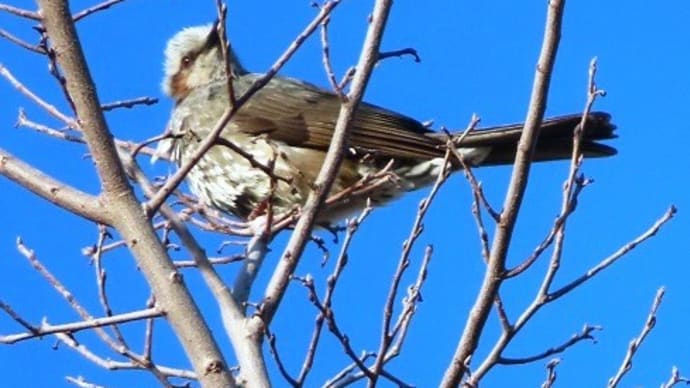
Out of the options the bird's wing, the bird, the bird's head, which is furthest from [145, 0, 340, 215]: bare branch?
the bird's head

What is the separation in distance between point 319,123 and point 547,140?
5.11 feet

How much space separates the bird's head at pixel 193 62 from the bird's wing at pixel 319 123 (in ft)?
2.76

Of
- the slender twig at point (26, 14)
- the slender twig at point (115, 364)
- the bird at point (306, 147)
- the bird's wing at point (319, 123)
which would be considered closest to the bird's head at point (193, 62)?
the bird at point (306, 147)

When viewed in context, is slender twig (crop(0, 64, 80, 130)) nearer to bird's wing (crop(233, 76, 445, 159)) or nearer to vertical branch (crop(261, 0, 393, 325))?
vertical branch (crop(261, 0, 393, 325))

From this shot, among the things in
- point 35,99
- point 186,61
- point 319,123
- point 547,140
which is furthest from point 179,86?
point 35,99

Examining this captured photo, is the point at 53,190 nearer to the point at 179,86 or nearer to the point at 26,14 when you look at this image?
the point at 26,14

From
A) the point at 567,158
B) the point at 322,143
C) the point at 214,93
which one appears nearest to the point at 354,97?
the point at 567,158

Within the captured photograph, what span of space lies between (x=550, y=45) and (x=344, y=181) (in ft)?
11.1

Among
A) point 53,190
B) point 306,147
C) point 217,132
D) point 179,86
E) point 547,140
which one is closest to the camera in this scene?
point 217,132

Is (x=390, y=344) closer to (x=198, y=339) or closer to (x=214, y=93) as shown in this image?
(x=198, y=339)

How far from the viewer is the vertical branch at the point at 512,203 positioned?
355cm

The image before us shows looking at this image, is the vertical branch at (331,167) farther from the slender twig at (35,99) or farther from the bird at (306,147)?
the bird at (306,147)

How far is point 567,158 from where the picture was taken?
6.38 metres

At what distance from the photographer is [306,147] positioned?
23.9ft
